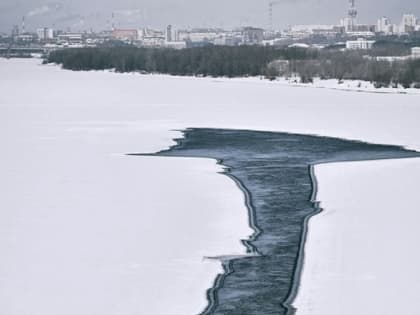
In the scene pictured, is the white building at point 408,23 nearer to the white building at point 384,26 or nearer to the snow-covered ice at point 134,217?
the white building at point 384,26

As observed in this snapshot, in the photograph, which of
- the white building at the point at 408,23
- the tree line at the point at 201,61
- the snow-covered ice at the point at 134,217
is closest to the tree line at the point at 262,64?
the tree line at the point at 201,61

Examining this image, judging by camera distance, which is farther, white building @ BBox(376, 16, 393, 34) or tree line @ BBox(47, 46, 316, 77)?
white building @ BBox(376, 16, 393, 34)

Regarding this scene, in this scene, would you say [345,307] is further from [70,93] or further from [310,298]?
[70,93]

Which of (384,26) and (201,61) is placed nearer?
(201,61)

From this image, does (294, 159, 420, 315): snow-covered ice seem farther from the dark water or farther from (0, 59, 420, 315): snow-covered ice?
the dark water

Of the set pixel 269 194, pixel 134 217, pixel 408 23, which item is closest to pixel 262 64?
pixel 269 194

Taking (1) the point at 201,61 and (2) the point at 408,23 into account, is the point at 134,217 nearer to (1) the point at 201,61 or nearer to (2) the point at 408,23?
(1) the point at 201,61

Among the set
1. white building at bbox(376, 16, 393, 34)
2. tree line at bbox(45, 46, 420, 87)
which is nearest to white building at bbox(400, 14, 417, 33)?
white building at bbox(376, 16, 393, 34)
